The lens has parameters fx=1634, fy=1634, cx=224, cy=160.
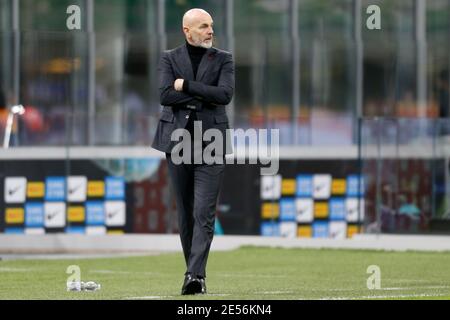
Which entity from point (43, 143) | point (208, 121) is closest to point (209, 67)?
point (208, 121)

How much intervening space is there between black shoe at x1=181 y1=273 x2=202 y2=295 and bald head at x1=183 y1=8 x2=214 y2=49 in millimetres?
1684

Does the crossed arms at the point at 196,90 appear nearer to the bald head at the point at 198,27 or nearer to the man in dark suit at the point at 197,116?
the man in dark suit at the point at 197,116

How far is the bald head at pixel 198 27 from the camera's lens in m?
11.6

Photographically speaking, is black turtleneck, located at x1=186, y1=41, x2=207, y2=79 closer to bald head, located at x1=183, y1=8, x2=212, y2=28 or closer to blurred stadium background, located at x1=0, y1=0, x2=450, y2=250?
bald head, located at x1=183, y1=8, x2=212, y2=28

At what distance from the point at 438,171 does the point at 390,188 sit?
2.60 ft

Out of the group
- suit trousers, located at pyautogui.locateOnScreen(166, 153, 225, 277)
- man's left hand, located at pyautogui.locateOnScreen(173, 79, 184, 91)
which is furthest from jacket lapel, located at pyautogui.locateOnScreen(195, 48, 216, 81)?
suit trousers, located at pyautogui.locateOnScreen(166, 153, 225, 277)

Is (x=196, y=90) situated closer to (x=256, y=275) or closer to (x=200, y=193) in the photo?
(x=200, y=193)

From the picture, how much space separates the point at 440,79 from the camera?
33.9 metres

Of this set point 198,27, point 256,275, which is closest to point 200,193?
point 198,27

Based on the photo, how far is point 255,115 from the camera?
29422 millimetres

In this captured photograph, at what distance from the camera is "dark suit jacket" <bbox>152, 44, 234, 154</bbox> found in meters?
11.8

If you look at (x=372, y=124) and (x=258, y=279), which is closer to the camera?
(x=258, y=279)

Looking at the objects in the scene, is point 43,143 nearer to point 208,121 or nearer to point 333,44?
point 333,44

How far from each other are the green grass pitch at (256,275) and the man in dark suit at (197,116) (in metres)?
0.61
